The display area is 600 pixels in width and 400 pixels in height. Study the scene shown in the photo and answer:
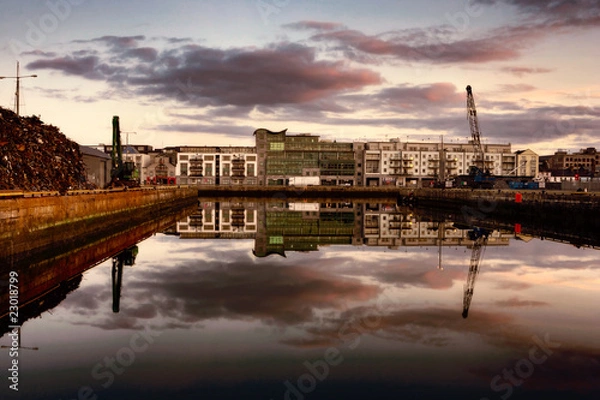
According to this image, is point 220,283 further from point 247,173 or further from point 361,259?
point 247,173

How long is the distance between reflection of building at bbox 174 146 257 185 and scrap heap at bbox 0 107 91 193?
4612 inches

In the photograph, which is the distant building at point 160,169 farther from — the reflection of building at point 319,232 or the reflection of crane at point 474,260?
the reflection of crane at point 474,260

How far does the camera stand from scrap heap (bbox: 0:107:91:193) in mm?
31188

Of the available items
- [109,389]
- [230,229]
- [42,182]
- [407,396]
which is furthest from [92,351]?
[230,229]

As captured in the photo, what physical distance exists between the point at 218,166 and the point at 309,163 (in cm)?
2844

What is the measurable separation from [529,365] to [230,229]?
1462 inches

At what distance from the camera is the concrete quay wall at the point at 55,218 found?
23875 millimetres

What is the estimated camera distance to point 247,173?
161250mm
